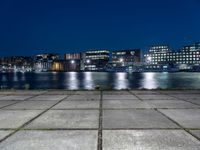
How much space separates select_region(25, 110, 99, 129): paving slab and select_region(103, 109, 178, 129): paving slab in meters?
0.43

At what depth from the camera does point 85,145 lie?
17.1 feet

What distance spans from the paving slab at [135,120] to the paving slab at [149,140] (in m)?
0.64

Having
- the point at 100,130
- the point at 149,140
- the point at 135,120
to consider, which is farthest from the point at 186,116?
the point at 100,130

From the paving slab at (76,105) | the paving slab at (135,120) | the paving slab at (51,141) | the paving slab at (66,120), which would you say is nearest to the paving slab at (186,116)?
the paving slab at (135,120)

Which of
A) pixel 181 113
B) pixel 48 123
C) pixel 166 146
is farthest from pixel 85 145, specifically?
pixel 181 113

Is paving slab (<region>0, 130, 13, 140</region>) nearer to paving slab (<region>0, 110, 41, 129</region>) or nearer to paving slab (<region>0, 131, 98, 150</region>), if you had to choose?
paving slab (<region>0, 131, 98, 150</region>)

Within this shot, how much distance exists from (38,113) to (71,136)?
138 inches

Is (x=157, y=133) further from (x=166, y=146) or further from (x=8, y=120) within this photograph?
(x=8, y=120)

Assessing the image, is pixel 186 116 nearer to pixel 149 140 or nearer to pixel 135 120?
pixel 135 120

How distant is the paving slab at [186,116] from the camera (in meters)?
7.13

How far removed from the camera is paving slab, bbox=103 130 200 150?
509cm

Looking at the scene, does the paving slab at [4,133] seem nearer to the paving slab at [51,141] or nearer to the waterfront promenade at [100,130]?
the waterfront promenade at [100,130]

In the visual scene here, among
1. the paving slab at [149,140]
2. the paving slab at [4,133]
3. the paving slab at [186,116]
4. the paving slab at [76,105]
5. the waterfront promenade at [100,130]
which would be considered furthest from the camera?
the paving slab at [76,105]

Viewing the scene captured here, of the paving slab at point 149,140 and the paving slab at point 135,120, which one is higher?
the paving slab at point 149,140
